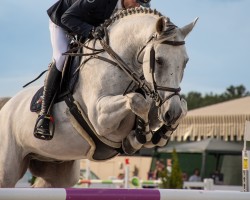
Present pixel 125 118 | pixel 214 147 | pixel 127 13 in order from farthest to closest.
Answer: pixel 214 147, pixel 127 13, pixel 125 118

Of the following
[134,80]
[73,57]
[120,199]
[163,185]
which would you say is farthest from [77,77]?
[163,185]

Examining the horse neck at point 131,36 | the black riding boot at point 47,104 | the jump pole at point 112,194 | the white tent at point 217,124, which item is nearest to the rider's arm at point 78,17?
the horse neck at point 131,36

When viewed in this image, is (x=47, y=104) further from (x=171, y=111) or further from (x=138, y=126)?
(x=171, y=111)

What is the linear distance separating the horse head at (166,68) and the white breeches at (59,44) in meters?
0.94

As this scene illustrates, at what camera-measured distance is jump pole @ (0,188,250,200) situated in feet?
10.5

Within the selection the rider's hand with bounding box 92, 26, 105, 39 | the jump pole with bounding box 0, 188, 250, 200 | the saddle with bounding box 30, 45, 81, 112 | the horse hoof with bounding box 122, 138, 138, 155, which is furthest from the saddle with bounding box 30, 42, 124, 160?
the jump pole with bounding box 0, 188, 250, 200

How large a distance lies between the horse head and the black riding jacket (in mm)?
630

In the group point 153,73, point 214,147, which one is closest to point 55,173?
point 153,73

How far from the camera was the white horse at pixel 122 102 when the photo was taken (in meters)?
5.05

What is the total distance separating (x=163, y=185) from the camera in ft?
45.2

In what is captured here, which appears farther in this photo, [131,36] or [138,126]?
[131,36]

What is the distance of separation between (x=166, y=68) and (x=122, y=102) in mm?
424

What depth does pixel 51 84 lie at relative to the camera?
228 inches

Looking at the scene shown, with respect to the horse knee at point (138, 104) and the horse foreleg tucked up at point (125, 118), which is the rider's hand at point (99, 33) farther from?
the horse knee at point (138, 104)
